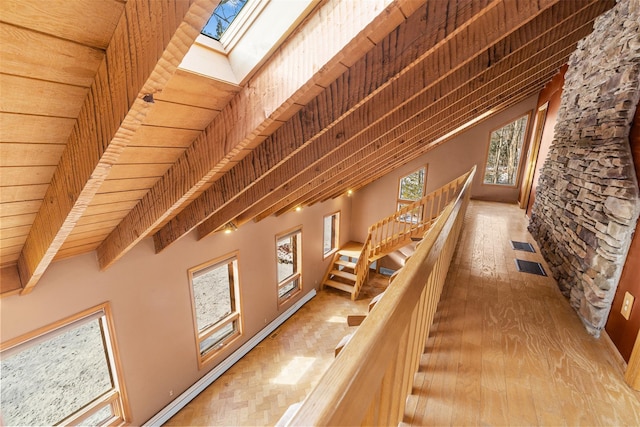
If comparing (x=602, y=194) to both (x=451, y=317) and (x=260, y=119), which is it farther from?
(x=260, y=119)

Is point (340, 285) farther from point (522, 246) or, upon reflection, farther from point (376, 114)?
point (376, 114)

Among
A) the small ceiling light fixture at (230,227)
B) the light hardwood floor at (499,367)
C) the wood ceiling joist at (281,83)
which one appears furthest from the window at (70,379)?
the wood ceiling joist at (281,83)

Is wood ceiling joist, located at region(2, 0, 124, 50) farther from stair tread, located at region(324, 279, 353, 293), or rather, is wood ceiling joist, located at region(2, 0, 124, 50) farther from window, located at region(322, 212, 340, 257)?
window, located at region(322, 212, 340, 257)

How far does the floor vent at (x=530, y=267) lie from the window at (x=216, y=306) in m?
3.91

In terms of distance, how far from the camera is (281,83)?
1.21 metres

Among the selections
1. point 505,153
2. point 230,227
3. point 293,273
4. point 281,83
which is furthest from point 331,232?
Answer: point 281,83

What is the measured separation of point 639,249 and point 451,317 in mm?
1175

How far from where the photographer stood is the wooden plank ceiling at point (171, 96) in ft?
2.64

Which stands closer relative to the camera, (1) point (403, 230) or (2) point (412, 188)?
(1) point (403, 230)

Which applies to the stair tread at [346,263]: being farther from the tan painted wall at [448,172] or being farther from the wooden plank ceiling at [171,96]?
the wooden plank ceiling at [171,96]

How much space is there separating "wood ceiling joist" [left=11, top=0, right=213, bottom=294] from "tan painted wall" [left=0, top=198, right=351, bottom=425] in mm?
1674

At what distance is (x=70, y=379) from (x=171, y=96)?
3645 millimetres

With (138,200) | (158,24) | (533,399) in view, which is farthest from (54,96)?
(533,399)

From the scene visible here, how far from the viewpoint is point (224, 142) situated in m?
1.49
